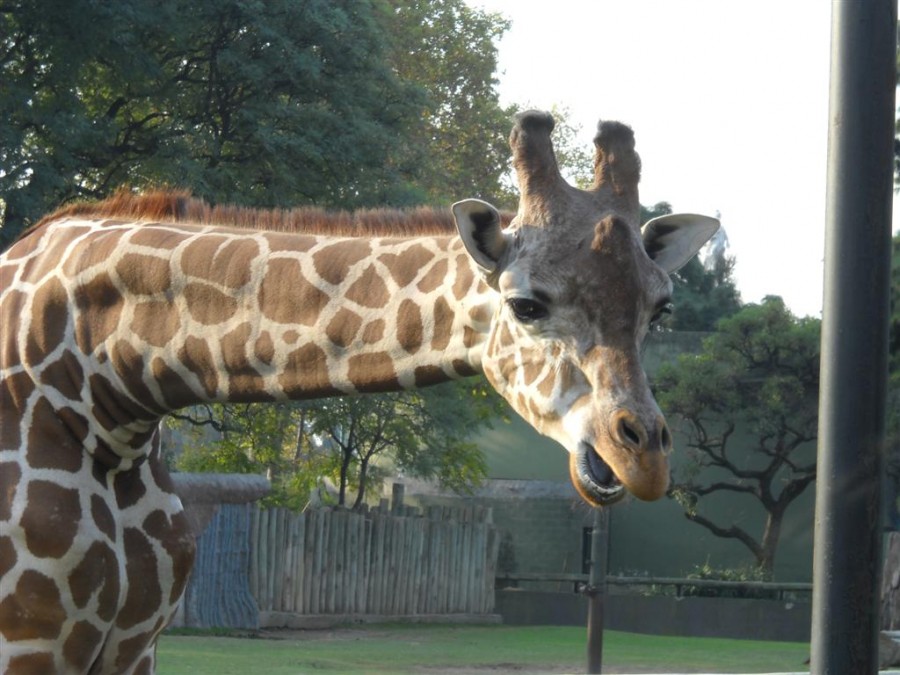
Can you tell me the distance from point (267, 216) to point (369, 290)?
0.60 meters

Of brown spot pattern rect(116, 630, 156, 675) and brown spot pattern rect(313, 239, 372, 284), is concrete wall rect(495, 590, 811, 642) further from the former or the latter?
brown spot pattern rect(313, 239, 372, 284)

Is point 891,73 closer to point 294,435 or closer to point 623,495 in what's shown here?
point 623,495

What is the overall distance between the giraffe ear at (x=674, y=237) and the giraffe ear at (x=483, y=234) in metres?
0.40

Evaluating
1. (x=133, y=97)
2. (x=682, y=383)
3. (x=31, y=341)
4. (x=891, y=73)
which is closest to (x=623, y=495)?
(x=891, y=73)

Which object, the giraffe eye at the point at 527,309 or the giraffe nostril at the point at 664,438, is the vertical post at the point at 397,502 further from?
the giraffe nostril at the point at 664,438

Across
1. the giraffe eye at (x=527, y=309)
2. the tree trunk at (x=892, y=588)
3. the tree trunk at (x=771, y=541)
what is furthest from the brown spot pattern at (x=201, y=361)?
the tree trunk at (x=771, y=541)

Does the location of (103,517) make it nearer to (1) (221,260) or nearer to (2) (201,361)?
(2) (201,361)

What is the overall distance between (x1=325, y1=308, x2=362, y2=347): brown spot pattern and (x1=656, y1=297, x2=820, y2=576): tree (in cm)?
2282

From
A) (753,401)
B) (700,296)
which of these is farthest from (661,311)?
(700,296)

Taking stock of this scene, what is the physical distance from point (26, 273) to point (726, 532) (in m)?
24.7

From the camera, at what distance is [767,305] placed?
88.3 feet

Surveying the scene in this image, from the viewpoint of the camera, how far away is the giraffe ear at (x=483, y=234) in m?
3.39

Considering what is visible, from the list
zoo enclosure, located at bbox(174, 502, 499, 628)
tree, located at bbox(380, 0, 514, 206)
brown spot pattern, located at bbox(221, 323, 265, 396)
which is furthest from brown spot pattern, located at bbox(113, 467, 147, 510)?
tree, located at bbox(380, 0, 514, 206)

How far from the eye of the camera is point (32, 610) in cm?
388
